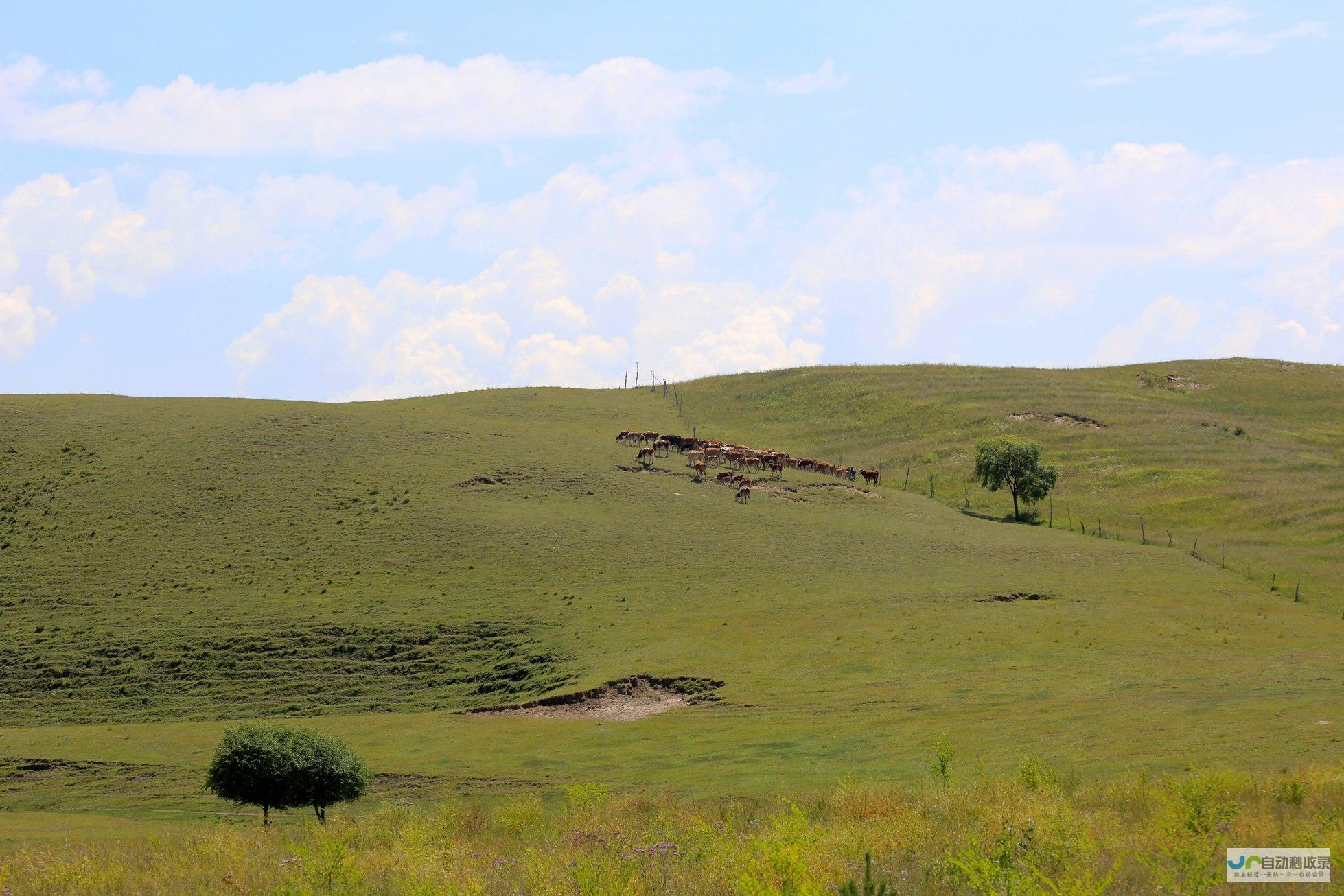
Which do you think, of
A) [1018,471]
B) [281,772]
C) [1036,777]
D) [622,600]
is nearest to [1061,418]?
[1018,471]

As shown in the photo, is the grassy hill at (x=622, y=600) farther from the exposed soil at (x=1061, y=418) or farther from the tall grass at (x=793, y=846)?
the tall grass at (x=793, y=846)

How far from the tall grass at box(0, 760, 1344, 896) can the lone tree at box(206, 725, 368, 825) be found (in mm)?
10014

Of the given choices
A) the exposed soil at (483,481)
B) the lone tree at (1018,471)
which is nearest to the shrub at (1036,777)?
the exposed soil at (483,481)

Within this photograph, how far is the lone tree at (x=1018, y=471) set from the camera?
91.3 metres

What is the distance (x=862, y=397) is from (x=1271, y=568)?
2354 inches

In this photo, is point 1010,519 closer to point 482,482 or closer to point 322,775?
point 482,482

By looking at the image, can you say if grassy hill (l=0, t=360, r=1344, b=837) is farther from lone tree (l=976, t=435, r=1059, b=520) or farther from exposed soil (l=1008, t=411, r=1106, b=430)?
lone tree (l=976, t=435, r=1059, b=520)

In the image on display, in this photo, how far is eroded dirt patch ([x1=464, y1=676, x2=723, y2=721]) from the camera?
157ft

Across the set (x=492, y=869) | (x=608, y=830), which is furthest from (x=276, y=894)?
(x=608, y=830)

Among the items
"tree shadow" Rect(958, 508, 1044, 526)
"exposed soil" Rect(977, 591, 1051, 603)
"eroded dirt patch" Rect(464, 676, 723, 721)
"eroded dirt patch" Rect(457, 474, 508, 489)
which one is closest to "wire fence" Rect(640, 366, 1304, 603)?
"tree shadow" Rect(958, 508, 1044, 526)

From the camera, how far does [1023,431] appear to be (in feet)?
368

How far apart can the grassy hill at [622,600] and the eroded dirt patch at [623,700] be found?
957 millimetres

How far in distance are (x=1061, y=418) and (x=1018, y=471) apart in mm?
26673

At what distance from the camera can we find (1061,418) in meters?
115
